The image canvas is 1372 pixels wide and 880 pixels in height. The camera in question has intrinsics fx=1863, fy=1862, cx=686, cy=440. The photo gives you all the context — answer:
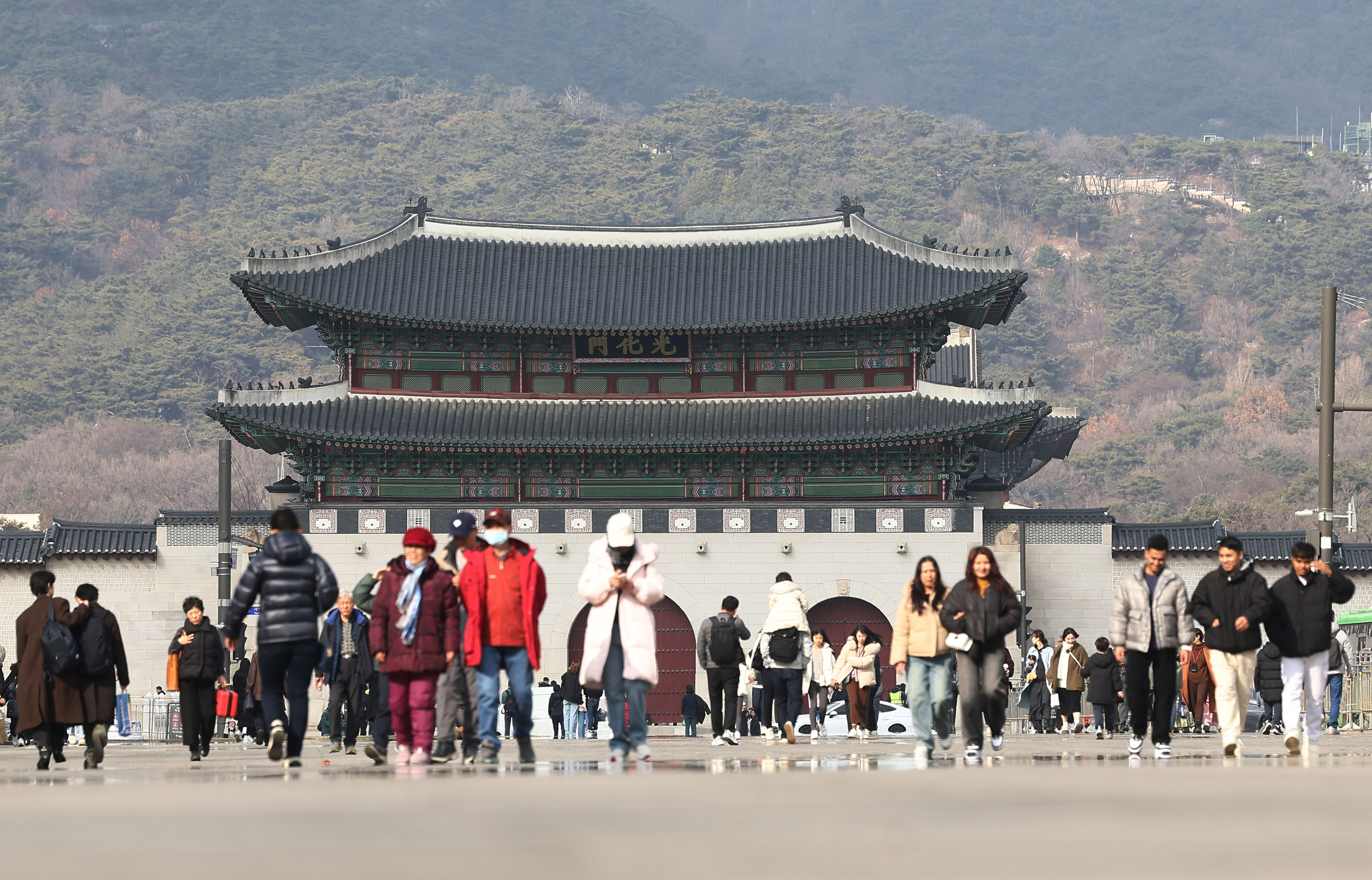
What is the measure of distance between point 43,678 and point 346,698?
381 cm

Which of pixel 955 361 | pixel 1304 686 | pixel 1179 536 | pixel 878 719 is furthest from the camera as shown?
pixel 955 361

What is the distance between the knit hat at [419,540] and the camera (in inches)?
546

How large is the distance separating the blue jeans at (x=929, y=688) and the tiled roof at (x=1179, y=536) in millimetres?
21564

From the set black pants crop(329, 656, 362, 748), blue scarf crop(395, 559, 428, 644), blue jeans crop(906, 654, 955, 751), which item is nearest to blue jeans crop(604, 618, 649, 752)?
blue scarf crop(395, 559, 428, 644)

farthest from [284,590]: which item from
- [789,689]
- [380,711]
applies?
[789,689]

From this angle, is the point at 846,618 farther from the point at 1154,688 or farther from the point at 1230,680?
the point at 1154,688

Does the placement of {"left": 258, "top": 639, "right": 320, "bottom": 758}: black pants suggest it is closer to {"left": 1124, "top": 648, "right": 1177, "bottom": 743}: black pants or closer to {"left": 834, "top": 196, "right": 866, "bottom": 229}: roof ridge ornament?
{"left": 1124, "top": 648, "right": 1177, "bottom": 743}: black pants

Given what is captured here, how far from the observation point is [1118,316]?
115 metres

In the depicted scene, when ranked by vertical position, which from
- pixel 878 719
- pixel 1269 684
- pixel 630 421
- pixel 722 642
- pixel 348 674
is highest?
pixel 630 421

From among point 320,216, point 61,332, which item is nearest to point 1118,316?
point 320,216

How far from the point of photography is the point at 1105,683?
2302 centimetres

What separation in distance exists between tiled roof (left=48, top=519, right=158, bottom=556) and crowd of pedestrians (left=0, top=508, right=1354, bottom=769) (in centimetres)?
1840

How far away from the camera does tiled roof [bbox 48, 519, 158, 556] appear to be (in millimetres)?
36500

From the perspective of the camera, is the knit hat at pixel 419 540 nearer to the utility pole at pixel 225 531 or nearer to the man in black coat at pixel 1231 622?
the man in black coat at pixel 1231 622
